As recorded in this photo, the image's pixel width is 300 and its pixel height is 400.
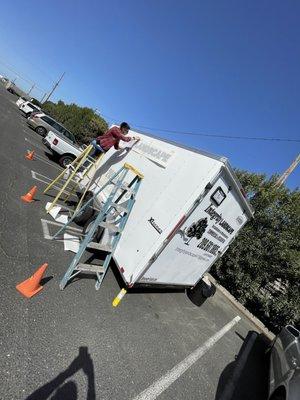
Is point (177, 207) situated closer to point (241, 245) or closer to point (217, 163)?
point (217, 163)

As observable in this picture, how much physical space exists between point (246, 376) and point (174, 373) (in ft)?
7.62

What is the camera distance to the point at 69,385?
3.60m

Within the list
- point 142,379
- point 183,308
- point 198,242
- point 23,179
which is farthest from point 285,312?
point 23,179

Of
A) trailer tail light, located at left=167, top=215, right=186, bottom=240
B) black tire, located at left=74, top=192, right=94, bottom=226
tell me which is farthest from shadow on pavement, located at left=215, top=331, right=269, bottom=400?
black tire, located at left=74, top=192, right=94, bottom=226

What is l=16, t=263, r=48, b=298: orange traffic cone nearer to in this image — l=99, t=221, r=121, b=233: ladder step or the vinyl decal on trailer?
l=99, t=221, r=121, b=233: ladder step

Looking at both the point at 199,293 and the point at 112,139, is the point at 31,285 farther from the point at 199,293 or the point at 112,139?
the point at 199,293

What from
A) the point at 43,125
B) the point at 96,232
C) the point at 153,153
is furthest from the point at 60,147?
the point at 153,153

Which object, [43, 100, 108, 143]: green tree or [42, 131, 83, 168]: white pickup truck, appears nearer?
[42, 131, 83, 168]: white pickup truck

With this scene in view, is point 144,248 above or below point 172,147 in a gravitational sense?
below

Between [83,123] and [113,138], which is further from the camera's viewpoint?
[83,123]

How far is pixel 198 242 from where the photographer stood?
6.70 meters

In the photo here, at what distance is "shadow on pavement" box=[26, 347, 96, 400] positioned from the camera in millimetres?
3318

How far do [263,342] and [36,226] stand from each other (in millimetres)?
6991

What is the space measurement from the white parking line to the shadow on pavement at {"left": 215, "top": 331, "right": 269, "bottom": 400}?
0.54 m
